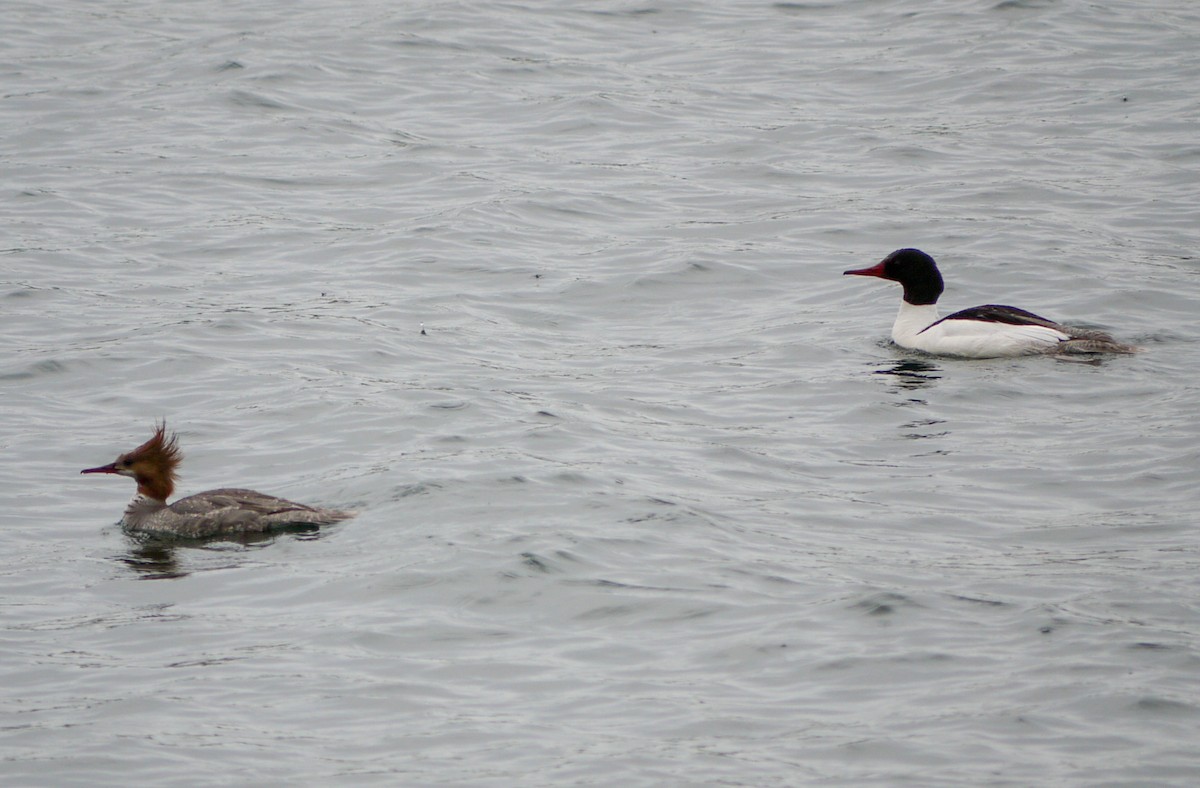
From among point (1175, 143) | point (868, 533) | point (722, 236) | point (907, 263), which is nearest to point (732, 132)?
point (722, 236)

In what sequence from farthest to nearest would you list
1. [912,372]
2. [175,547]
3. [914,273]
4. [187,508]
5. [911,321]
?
[914,273] → [911,321] → [912,372] → [187,508] → [175,547]

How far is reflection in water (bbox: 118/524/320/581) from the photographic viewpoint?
9234mm

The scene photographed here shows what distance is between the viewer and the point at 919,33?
2392 cm

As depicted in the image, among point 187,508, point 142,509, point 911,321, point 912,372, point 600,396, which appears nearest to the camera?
point 187,508

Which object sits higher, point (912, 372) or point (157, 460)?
point (157, 460)

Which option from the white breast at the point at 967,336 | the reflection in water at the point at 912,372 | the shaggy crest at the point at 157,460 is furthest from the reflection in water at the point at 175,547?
the white breast at the point at 967,336

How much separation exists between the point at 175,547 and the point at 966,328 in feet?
23.4

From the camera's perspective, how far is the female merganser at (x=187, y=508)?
9.52 m

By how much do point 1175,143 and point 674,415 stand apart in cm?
1029

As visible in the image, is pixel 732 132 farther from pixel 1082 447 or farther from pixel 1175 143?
pixel 1082 447

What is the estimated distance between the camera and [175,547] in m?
9.69

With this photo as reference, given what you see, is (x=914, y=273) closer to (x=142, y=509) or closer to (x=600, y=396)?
(x=600, y=396)

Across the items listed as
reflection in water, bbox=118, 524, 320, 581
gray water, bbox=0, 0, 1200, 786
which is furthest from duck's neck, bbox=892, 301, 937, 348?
reflection in water, bbox=118, 524, 320, 581

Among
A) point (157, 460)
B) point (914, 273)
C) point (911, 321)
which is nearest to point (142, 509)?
point (157, 460)
